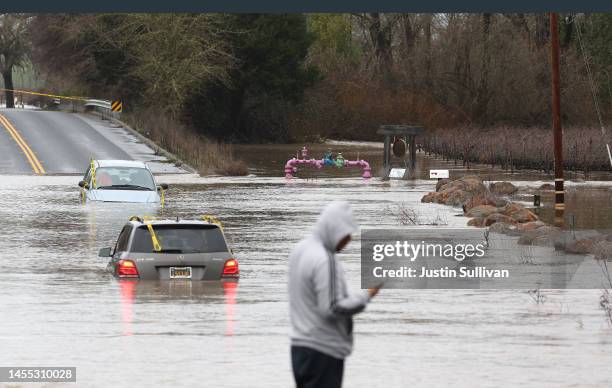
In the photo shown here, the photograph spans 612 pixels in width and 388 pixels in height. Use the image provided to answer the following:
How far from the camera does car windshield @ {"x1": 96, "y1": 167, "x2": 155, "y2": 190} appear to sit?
41.2 m

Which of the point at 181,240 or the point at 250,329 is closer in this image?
the point at 250,329

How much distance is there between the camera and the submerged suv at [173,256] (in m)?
20.6

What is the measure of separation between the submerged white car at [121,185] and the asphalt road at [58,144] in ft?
71.2

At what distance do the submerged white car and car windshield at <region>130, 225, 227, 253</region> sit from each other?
18.7 meters

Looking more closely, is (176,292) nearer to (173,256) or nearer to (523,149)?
(173,256)

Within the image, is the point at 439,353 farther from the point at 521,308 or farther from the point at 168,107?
the point at 168,107

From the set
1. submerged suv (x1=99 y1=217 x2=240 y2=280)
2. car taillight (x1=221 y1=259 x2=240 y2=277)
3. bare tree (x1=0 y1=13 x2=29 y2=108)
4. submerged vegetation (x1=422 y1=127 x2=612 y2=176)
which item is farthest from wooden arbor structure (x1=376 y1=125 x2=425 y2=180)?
bare tree (x1=0 y1=13 x2=29 y2=108)

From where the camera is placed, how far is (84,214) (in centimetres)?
3925

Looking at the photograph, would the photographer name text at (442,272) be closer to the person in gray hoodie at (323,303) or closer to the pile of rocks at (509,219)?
the pile of rocks at (509,219)

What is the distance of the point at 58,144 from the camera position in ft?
247

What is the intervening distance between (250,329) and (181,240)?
15.5 ft

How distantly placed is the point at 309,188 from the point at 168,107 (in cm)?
3770

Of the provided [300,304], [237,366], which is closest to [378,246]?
[237,366]

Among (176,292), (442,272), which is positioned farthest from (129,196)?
(176,292)
